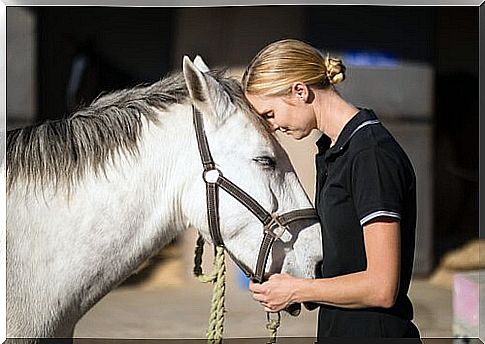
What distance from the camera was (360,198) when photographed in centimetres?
286

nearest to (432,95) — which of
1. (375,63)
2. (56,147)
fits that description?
(375,63)

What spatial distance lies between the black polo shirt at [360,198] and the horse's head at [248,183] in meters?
0.12

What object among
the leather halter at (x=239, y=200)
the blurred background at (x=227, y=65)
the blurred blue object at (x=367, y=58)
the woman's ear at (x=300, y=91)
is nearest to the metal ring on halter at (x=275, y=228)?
the leather halter at (x=239, y=200)

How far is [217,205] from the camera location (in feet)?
10.5

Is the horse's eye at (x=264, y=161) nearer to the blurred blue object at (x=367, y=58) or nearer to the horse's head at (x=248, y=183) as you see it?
the horse's head at (x=248, y=183)

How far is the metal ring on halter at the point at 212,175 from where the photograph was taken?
3.19 metres

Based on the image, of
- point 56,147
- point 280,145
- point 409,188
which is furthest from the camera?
point 280,145

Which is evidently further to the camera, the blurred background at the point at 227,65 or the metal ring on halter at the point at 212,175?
the blurred background at the point at 227,65

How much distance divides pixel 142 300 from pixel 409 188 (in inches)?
68.1

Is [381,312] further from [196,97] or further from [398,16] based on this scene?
[398,16]

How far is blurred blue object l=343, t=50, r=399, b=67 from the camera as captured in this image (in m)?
4.21

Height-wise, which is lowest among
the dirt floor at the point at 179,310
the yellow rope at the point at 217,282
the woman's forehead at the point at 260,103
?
the dirt floor at the point at 179,310

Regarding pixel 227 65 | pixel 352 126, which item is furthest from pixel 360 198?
pixel 227 65

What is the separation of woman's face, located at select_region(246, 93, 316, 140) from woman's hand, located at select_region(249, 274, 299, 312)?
469 mm
